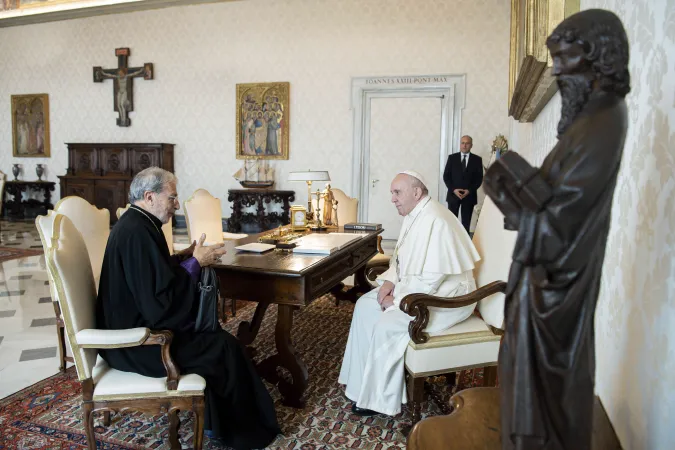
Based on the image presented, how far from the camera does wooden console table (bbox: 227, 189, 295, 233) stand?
9.73 metres

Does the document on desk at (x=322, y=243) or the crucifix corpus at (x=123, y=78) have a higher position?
the crucifix corpus at (x=123, y=78)

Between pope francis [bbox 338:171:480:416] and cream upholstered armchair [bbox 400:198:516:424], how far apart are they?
0.31 ft

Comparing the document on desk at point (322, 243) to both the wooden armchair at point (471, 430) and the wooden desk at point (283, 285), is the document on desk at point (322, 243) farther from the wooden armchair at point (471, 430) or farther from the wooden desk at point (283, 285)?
the wooden armchair at point (471, 430)

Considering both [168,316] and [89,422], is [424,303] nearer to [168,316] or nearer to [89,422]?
[168,316]

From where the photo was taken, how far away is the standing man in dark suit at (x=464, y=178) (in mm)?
8266

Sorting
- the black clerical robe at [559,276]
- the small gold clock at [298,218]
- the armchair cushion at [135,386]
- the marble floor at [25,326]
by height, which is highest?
the black clerical robe at [559,276]

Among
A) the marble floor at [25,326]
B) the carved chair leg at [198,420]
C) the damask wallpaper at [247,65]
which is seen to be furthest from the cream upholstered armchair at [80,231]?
the damask wallpaper at [247,65]

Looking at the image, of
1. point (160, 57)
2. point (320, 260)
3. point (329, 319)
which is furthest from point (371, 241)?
point (160, 57)

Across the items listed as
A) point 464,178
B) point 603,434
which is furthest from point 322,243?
point 464,178

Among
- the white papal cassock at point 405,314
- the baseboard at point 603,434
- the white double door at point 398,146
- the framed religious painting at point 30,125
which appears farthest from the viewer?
the framed religious painting at point 30,125

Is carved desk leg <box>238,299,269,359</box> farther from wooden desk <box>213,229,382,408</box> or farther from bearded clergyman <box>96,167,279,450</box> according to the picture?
bearded clergyman <box>96,167,279,450</box>

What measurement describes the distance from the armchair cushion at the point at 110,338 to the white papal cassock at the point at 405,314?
1.21 m

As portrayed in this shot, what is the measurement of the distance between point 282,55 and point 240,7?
133 centimetres

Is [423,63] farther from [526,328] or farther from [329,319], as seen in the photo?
[526,328]
